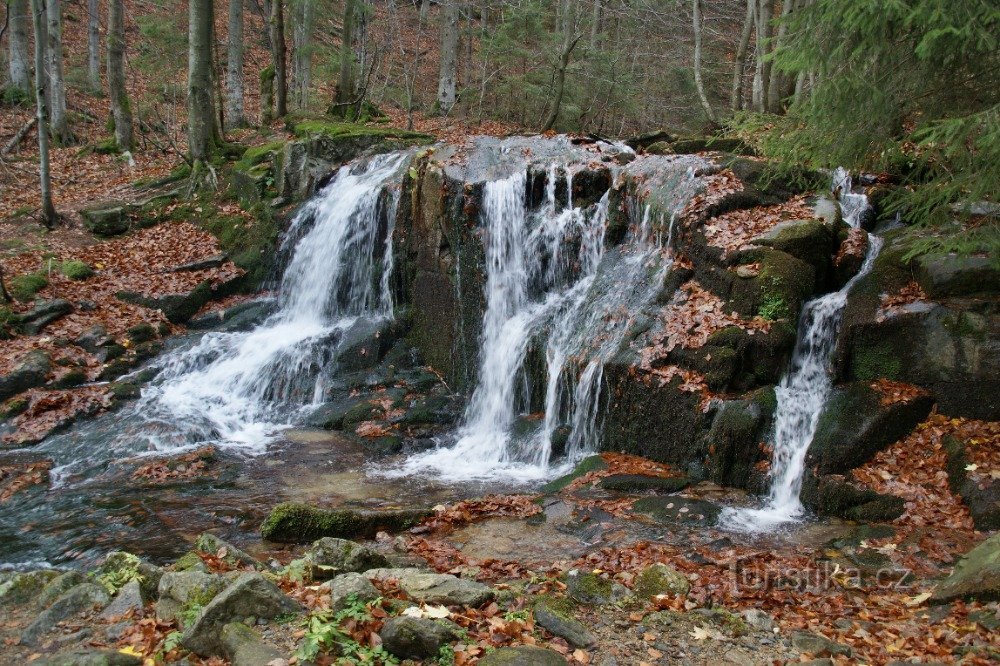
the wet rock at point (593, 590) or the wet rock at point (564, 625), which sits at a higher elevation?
the wet rock at point (564, 625)

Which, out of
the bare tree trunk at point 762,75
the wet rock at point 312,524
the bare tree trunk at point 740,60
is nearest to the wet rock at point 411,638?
the wet rock at point 312,524

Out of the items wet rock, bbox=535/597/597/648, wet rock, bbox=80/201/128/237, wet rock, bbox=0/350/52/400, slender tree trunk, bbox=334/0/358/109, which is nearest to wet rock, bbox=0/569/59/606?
wet rock, bbox=535/597/597/648

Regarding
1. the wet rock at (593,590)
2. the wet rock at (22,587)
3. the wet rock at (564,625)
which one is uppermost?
the wet rock at (564,625)

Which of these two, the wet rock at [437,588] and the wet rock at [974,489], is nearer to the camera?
the wet rock at [437,588]

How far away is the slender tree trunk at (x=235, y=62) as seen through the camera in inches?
794

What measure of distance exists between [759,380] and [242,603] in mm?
6557

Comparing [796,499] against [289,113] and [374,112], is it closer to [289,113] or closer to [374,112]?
[374,112]

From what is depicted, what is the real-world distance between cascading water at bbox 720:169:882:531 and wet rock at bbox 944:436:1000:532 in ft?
4.41

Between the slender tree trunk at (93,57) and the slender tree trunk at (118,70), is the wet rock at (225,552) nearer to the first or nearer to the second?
the slender tree trunk at (118,70)

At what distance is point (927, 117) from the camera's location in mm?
6770

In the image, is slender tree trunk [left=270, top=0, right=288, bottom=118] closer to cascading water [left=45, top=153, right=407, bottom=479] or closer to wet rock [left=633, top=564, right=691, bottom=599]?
cascading water [left=45, top=153, right=407, bottom=479]

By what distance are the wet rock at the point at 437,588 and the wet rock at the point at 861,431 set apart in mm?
4560

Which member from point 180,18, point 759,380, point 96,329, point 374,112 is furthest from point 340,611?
point 180,18

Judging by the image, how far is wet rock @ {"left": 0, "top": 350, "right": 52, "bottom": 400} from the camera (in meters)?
10.7
